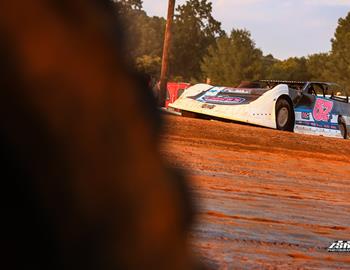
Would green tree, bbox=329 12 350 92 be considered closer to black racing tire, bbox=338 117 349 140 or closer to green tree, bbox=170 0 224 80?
green tree, bbox=170 0 224 80

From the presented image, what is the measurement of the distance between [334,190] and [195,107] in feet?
29.0

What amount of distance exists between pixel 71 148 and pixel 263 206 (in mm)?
2431

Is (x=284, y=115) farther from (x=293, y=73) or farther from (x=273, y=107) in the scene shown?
(x=293, y=73)

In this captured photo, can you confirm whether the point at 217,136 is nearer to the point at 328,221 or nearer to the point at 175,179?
the point at 328,221

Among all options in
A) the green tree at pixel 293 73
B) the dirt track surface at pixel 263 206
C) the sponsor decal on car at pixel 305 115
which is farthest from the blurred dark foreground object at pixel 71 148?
the green tree at pixel 293 73

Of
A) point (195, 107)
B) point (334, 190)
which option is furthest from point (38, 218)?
point (195, 107)

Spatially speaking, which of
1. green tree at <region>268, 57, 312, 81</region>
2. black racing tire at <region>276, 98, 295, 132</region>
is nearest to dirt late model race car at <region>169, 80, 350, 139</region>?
black racing tire at <region>276, 98, 295, 132</region>

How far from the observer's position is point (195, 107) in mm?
12625

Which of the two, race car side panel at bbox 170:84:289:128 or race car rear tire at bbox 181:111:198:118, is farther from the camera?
race car rear tire at bbox 181:111:198:118

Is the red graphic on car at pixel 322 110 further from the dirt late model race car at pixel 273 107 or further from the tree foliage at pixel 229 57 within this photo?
Result: the tree foliage at pixel 229 57

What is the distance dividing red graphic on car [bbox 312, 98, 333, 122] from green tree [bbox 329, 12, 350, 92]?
32.8m

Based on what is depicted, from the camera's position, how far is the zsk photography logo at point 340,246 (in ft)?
6.82

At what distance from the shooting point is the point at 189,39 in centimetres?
5822

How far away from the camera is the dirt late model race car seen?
38.8 feet
